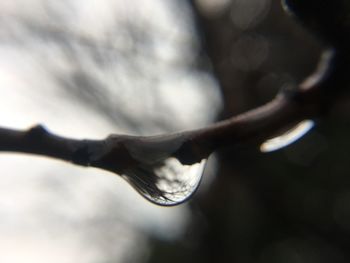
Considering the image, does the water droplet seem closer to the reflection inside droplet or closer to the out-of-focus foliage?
the reflection inside droplet

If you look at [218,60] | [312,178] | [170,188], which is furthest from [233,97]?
[170,188]

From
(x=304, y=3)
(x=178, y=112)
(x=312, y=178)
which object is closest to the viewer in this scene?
(x=304, y=3)

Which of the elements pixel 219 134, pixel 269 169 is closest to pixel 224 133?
pixel 219 134

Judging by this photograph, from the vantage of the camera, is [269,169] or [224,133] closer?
[224,133]

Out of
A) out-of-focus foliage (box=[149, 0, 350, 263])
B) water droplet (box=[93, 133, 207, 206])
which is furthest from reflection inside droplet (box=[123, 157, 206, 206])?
out-of-focus foliage (box=[149, 0, 350, 263])

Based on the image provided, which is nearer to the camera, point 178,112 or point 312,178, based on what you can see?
point 312,178

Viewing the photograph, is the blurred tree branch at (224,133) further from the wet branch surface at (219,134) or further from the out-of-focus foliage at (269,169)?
the out-of-focus foliage at (269,169)

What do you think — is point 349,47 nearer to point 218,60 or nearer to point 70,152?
point 70,152

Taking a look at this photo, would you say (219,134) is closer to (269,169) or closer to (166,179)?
(166,179)
